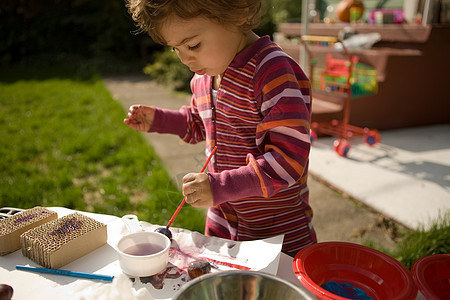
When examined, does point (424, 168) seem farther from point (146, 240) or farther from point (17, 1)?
point (17, 1)

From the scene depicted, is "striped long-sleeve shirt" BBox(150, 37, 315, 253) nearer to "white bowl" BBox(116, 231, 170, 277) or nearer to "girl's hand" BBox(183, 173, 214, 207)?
"girl's hand" BBox(183, 173, 214, 207)

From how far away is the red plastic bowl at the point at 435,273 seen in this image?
89 centimetres

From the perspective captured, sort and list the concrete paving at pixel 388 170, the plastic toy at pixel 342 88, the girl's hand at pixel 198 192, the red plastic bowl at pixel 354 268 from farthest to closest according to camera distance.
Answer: the plastic toy at pixel 342 88, the concrete paving at pixel 388 170, the girl's hand at pixel 198 192, the red plastic bowl at pixel 354 268

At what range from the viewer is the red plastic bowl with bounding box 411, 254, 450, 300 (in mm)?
889

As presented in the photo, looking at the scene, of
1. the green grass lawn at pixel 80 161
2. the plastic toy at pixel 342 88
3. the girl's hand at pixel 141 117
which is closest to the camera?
the girl's hand at pixel 141 117

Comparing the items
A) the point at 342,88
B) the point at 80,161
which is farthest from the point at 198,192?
the point at 342,88

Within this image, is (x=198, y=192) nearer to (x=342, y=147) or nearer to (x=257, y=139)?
(x=257, y=139)

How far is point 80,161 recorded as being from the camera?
3.45m

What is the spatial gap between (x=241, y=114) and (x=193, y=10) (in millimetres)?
323

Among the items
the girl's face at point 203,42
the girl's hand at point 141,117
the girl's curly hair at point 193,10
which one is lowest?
the girl's hand at point 141,117

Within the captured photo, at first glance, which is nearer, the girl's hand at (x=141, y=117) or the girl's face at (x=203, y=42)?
Answer: the girl's face at (x=203, y=42)

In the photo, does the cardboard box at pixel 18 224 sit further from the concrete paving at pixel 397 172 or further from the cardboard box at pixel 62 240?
the concrete paving at pixel 397 172

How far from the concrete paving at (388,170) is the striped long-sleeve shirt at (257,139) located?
77cm

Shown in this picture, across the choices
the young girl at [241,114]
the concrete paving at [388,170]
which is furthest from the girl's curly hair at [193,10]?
the concrete paving at [388,170]
